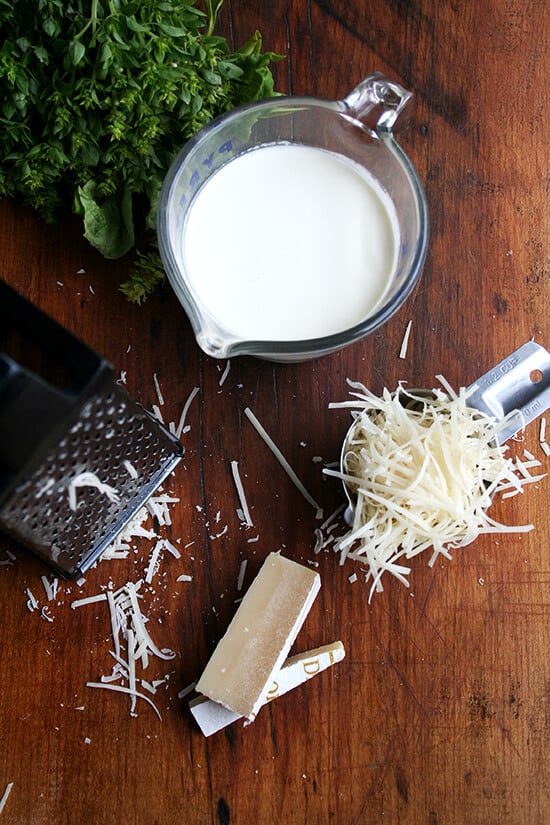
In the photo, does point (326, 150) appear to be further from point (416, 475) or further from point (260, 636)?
point (260, 636)

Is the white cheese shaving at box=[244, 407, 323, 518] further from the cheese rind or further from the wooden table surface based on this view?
the cheese rind

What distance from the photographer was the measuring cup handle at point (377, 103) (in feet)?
4.03

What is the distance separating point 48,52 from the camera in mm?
1194

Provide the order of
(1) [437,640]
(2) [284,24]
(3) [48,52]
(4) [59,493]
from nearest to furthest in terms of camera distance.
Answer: (4) [59,493], (3) [48,52], (1) [437,640], (2) [284,24]

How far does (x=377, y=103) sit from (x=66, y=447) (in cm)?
70

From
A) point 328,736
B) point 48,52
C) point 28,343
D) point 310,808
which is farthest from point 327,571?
point 48,52

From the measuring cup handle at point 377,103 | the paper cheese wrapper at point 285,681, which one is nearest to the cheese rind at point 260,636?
the paper cheese wrapper at point 285,681

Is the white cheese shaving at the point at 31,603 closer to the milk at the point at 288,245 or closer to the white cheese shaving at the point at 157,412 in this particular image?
the white cheese shaving at the point at 157,412

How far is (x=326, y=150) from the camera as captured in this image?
133 centimetres

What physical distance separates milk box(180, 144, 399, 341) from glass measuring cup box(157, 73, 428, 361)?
0.04 feet

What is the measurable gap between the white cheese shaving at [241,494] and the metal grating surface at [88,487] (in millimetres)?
94

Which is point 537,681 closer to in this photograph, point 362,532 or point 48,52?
point 362,532

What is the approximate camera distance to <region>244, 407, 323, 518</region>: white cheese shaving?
1330mm

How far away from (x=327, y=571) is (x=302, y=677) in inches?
6.6
